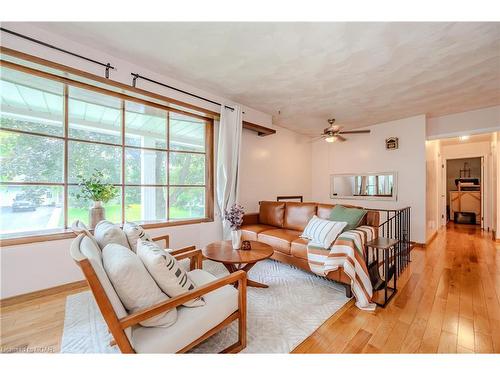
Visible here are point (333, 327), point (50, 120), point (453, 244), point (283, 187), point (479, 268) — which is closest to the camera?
point (333, 327)

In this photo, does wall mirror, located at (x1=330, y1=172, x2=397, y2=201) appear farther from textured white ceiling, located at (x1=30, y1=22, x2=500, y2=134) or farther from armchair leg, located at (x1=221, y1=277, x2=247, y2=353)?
armchair leg, located at (x1=221, y1=277, x2=247, y2=353)

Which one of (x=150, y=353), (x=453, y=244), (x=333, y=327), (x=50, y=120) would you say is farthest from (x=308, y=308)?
(x=453, y=244)

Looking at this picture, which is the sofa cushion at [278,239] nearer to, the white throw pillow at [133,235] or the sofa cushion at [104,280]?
the white throw pillow at [133,235]

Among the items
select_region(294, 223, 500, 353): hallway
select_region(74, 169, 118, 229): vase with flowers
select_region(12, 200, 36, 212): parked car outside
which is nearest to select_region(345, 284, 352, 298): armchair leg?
select_region(294, 223, 500, 353): hallway

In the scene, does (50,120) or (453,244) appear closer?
(50,120)

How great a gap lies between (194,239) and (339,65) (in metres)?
3.10

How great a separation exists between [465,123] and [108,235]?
5.83 meters

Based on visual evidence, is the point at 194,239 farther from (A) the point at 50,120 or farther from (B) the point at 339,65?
(B) the point at 339,65

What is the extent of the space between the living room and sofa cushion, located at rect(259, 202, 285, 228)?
35 millimetres

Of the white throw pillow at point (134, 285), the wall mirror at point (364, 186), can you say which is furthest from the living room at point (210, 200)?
the wall mirror at point (364, 186)

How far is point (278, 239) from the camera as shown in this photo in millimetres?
2893

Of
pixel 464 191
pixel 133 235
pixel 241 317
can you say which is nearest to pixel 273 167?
pixel 133 235

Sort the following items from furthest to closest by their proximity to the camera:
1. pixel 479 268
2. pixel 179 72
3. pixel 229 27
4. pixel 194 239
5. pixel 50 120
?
pixel 194 239 < pixel 479 268 < pixel 179 72 < pixel 50 120 < pixel 229 27
